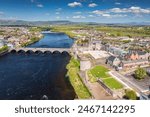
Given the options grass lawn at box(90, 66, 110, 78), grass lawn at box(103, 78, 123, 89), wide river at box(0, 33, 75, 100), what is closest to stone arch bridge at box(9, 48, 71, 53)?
wide river at box(0, 33, 75, 100)

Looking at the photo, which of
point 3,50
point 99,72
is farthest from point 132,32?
point 99,72

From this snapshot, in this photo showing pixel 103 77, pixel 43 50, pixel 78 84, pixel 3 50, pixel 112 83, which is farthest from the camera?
pixel 43 50

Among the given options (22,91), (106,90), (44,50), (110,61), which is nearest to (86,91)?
(106,90)

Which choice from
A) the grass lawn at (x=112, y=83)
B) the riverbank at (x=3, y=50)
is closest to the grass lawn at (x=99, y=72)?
the grass lawn at (x=112, y=83)

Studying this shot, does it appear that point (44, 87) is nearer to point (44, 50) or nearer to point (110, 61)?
point (110, 61)

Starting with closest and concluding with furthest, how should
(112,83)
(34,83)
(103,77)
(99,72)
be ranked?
1. (112,83)
2. (34,83)
3. (103,77)
4. (99,72)

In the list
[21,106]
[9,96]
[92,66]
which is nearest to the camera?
[21,106]

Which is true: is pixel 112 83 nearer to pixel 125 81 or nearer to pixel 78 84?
pixel 125 81
